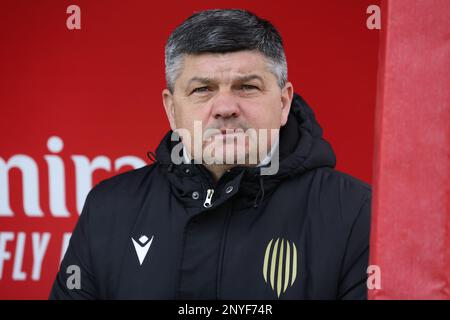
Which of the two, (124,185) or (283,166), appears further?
(124,185)

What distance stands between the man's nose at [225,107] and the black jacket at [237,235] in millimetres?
121

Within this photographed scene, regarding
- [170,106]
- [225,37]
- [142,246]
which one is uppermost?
[225,37]

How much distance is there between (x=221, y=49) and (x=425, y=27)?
548 millimetres

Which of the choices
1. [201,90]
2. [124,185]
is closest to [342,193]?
[201,90]

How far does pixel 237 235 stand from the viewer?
5.14 feet

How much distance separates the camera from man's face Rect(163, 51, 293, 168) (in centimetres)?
157

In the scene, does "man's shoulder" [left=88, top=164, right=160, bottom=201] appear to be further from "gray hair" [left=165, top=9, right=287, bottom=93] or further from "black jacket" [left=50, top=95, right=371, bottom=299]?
"gray hair" [left=165, top=9, right=287, bottom=93]

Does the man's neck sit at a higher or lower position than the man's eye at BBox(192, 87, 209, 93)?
lower

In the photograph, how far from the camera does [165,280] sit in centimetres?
158

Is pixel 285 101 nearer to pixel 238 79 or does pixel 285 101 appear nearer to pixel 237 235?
pixel 238 79

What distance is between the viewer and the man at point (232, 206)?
5.01 ft

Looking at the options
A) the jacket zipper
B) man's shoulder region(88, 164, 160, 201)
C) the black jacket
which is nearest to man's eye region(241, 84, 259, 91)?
the black jacket

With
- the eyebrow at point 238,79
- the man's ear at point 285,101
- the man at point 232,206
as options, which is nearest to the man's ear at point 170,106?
the man at point 232,206

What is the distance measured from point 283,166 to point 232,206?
14cm
